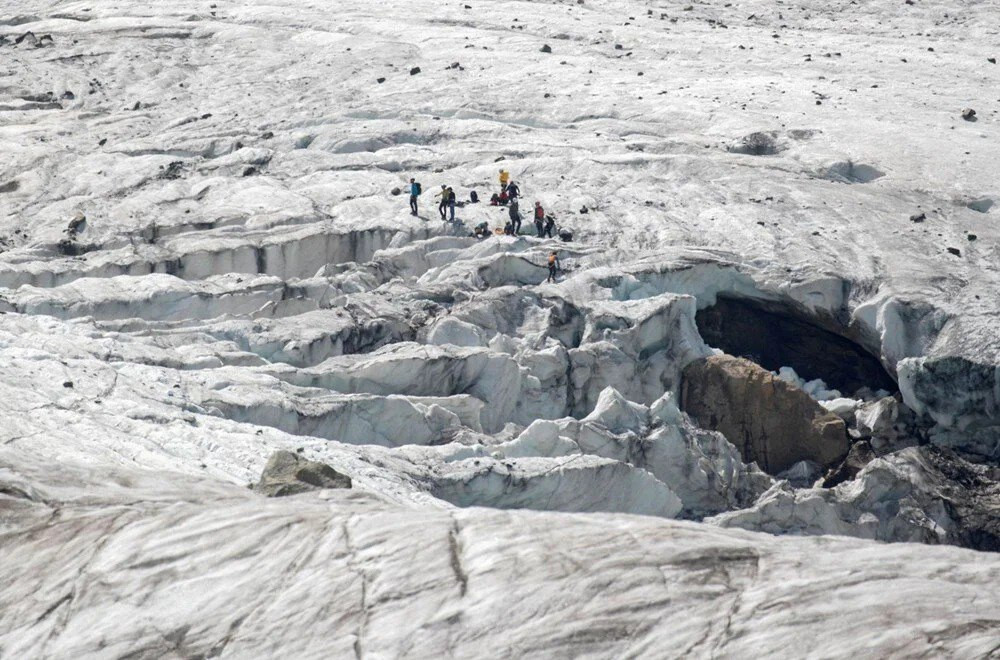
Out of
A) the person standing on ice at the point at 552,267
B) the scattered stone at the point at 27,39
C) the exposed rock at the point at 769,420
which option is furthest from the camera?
the scattered stone at the point at 27,39

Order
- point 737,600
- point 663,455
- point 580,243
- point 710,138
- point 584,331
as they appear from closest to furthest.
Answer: point 737,600, point 663,455, point 584,331, point 580,243, point 710,138

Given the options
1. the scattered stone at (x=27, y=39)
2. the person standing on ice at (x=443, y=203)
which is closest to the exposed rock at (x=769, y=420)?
the person standing on ice at (x=443, y=203)

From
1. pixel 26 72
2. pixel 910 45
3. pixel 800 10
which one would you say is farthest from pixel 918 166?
pixel 26 72

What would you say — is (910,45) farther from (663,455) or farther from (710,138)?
(663,455)

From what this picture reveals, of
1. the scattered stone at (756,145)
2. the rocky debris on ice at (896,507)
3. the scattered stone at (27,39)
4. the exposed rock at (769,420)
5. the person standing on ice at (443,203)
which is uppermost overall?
the scattered stone at (27,39)

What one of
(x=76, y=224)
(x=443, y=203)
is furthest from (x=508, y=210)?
(x=76, y=224)

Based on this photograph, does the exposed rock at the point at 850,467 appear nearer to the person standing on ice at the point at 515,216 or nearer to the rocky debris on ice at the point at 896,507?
the rocky debris on ice at the point at 896,507

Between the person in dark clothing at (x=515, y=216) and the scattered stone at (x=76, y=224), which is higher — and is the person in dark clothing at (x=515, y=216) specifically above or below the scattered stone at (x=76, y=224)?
above
